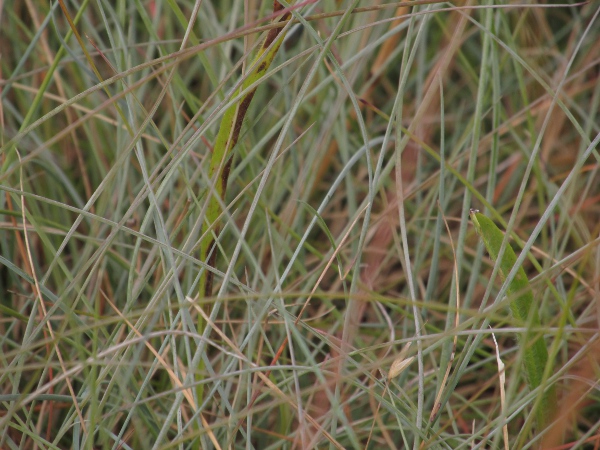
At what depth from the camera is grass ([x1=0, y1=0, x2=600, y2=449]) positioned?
0.57m

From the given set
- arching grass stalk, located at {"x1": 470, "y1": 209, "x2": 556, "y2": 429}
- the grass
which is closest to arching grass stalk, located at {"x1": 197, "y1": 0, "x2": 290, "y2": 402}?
the grass

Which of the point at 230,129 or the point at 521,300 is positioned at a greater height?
the point at 230,129

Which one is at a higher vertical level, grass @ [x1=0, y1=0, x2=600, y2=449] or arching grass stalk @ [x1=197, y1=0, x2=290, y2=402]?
arching grass stalk @ [x1=197, y1=0, x2=290, y2=402]

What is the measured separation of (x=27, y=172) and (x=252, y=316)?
437 millimetres

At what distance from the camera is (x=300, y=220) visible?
2.66ft

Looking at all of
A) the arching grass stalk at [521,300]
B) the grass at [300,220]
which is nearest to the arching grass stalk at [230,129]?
the grass at [300,220]

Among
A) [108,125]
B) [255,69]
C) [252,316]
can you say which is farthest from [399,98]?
[108,125]

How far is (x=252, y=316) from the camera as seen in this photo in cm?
63

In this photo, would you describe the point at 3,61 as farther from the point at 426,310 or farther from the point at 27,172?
the point at 426,310

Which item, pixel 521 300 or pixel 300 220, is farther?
pixel 300 220

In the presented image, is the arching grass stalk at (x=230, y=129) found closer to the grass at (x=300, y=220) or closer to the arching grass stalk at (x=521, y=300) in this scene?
the grass at (x=300, y=220)

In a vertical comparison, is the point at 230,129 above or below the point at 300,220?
above

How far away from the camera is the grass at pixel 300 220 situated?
57 centimetres

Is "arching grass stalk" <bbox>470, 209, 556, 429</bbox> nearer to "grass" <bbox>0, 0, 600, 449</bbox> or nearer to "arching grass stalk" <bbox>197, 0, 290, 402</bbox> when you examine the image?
"grass" <bbox>0, 0, 600, 449</bbox>
